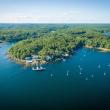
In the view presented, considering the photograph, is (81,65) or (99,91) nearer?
(99,91)

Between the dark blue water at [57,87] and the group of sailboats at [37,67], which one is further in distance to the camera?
the group of sailboats at [37,67]

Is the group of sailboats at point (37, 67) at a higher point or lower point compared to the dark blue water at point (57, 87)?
lower

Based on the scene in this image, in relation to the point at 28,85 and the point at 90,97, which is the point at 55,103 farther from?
the point at 28,85

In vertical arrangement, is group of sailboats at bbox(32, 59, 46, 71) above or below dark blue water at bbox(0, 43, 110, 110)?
below

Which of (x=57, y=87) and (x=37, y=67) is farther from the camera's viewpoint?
(x=37, y=67)

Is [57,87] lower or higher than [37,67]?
higher

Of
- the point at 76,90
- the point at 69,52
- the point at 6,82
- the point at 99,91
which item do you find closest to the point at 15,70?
the point at 6,82

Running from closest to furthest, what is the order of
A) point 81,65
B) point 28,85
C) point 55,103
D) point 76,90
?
point 55,103, point 76,90, point 28,85, point 81,65

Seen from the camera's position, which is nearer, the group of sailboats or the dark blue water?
the dark blue water
